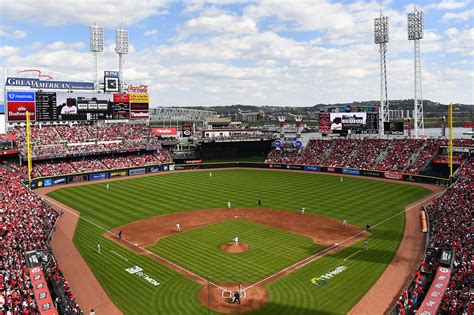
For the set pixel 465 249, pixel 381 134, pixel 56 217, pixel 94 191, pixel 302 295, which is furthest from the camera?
pixel 381 134

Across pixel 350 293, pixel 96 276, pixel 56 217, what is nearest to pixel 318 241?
pixel 350 293

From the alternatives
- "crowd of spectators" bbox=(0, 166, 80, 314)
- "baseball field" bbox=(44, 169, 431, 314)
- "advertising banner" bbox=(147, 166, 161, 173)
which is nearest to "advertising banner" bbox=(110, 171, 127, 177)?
"advertising banner" bbox=(147, 166, 161, 173)

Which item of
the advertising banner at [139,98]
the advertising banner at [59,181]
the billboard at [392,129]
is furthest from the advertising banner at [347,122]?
the advertising banner at [59,181]

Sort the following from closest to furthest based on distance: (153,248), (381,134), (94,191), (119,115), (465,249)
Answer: (465,249) < (153,248) < (94,191) < (381,134) < (119,115)

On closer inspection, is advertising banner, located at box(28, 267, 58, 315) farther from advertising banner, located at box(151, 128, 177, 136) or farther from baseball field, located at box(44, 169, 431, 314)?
advertising banner, located at box(151, 128, 177, 136)

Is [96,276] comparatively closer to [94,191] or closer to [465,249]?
[465,249]

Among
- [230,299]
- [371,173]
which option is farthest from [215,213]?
[371,173]
